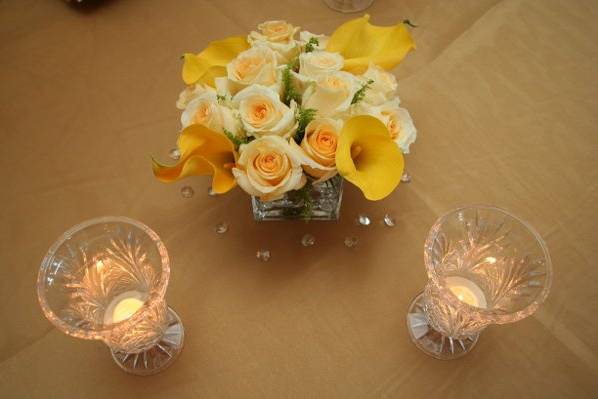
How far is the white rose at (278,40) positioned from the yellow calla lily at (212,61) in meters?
0.03

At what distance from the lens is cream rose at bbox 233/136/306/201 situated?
67 centimetres

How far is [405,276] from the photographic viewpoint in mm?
829

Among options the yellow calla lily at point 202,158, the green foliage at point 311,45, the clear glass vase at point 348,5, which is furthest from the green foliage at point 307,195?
the clear glass vase at point 348,5

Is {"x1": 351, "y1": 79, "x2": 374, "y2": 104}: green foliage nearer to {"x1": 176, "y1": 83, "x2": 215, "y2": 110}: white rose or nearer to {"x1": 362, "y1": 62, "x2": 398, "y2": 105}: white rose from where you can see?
{"x1": 362, "y1": 62, "x2": 398, "y2": 105}: white rose

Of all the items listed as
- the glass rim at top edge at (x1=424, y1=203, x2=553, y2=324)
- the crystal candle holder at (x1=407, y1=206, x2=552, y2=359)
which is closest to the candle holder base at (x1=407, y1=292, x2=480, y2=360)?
the crystal candle holder at (x1=407, y1=206, x2=552, y2=359)

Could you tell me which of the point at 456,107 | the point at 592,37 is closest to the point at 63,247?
the point at 456,107

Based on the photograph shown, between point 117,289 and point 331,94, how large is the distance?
1.42ft

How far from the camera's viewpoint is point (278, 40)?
0.80 meters

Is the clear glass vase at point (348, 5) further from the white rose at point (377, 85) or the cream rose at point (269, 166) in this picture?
the cream rose at point (269, 166)

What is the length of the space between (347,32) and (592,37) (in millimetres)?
581

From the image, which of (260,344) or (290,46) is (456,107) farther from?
(260,344)

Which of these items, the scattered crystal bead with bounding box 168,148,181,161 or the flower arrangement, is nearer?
the flower arrangement

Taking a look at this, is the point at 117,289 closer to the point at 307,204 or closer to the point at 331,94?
the point at 307,204

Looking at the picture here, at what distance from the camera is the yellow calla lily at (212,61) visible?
79 cm
